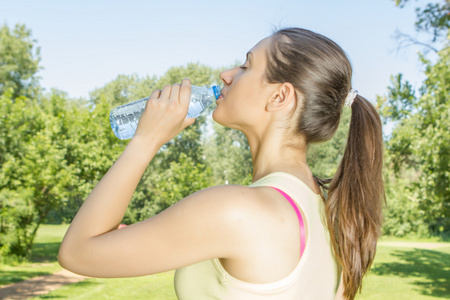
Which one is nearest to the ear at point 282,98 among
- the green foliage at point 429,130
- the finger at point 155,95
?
the finger at point 155,95

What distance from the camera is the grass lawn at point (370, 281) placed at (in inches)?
441

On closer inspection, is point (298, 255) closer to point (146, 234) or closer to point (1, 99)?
point (146, 234)

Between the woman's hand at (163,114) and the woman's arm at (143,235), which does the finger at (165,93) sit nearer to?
the woman's hand at (163,114)

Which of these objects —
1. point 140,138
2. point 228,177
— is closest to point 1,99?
point 140,138

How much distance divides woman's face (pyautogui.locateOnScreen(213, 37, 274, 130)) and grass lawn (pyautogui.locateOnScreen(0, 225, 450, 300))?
24.5 feet

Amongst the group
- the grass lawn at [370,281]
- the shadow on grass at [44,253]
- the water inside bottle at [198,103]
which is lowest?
the shadow on grass at [44,253]

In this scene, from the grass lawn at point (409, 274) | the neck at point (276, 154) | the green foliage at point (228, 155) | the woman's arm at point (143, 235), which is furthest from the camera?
the green foliage at point (228, 155)

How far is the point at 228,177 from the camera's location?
31.3 meters

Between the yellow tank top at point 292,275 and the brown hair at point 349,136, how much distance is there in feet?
0.22

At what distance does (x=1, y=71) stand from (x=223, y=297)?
122 feet

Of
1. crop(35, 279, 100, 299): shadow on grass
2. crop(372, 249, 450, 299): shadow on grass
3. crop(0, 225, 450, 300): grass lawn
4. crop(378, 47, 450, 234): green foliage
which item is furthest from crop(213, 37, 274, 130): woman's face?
crop(372, 249, 450, 299): shadow on grass

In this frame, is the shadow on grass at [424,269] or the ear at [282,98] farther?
the shadow on grass at [424,269]

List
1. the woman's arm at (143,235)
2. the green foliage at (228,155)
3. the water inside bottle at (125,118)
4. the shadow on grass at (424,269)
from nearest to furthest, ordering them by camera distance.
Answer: the woman's arm at (143,235) < the water inside bottle at (125,118) < the shadow on grass at (424,269) < the green foliage at (228,155)

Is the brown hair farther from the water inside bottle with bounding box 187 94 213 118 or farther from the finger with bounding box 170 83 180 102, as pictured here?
the water inside bottle with bounding box 187 94 213 118
